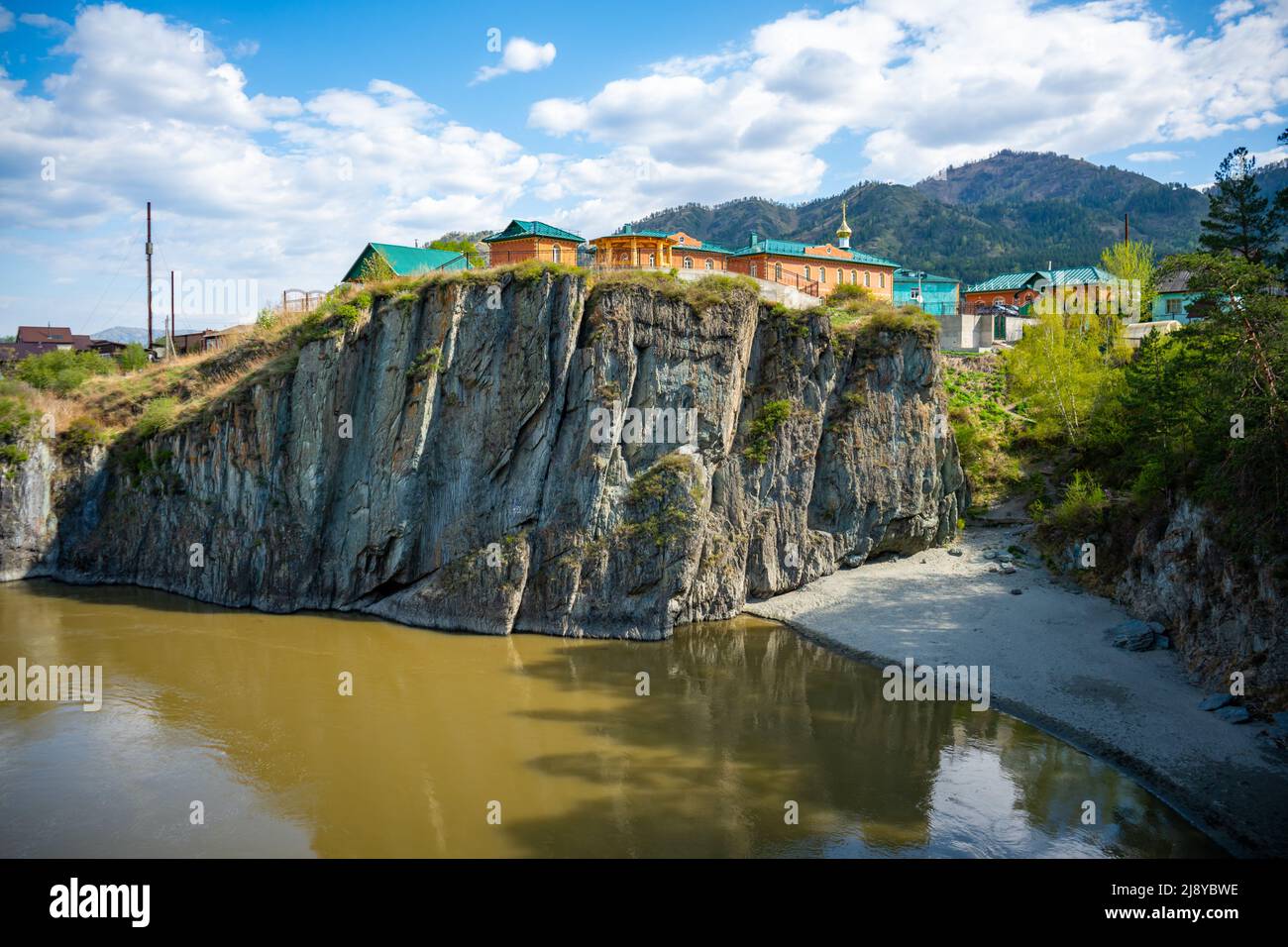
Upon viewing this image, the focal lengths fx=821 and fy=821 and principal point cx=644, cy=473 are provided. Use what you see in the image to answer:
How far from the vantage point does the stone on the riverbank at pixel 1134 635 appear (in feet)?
71.5

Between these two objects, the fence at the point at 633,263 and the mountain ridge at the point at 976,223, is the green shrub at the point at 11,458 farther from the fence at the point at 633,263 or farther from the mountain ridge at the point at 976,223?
the mountain ridge at the point at 976,223

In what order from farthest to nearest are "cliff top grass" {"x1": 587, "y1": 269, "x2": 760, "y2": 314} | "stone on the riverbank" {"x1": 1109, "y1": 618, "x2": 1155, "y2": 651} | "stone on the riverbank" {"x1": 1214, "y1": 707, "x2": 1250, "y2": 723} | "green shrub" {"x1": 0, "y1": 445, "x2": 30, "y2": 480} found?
"green shrub" {"x1": 0, "y1": 445, "x2": 30, "y2": 480} → "cliff top grass" {"x1": 587, "y1": 269, "x2": 760, "y2": 314} → "stone on the riverbank" {"x1": 1109, "y1": 618, "x2": 1155, "y2": 651} → "stone on the riverbank" {"x1": 1214, "y1": 707, "x2": 1250, "y2": 723}

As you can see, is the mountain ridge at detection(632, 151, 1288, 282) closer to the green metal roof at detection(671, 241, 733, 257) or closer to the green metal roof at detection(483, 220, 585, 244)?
the green metal roof at detection(671, 241, 733, 257)

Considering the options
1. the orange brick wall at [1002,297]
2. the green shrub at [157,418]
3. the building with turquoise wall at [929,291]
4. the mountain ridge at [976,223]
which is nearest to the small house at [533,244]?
the green shrub at [157,418]

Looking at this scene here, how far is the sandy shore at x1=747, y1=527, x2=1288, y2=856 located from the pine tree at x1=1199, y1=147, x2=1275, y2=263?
12284 millimetres

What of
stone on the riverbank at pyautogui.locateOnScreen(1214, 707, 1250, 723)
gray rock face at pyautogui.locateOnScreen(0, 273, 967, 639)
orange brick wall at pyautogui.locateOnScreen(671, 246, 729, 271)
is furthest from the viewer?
orange brick wall at pyautogui.locateOnScreen(671, 246, 729, 271)

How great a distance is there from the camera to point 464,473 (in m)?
27.4

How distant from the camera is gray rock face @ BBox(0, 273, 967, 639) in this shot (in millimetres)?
26078

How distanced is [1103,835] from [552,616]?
15.6 meters

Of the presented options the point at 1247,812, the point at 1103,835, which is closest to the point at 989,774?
the point at 1103,835

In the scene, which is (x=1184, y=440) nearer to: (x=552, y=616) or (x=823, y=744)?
(x=823, y=744)

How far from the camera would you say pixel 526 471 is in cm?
2697

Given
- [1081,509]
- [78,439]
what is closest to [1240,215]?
[1081,509]

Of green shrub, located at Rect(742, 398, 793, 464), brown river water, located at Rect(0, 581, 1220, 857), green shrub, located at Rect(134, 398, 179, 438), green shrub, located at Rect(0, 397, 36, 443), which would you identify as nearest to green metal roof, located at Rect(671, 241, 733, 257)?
green shrub, located at Rect(742, 398, 793, 464)
